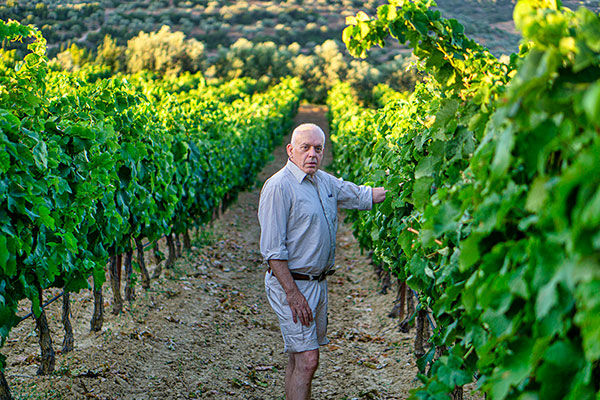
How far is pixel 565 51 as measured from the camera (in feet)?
4.64

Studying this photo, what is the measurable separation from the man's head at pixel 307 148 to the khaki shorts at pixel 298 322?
0.73 m

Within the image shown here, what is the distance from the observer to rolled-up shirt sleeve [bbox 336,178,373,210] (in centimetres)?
410

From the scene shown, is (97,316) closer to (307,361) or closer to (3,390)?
(3,390)

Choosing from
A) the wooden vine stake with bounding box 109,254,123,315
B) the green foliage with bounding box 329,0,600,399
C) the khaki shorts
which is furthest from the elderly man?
the wooden vine stake with bounding box 109,254,123,315

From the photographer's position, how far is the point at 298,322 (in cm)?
355

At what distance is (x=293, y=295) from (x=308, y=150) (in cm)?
92

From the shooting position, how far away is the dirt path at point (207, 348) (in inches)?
188

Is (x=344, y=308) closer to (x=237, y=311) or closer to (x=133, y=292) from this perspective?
(x=237, y=311)

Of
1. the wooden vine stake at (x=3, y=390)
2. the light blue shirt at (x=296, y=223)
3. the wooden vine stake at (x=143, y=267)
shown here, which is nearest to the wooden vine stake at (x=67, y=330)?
the wooden vine stake at (x=3, y=390)

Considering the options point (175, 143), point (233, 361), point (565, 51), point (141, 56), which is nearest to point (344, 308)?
point (233, 361)

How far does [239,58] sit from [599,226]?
4861 cm

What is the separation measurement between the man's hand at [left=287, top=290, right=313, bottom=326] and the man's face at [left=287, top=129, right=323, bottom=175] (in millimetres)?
785

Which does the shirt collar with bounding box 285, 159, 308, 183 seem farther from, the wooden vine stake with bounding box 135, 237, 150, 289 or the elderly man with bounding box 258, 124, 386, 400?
the wooden vine stake with bounding box 135, 237, 150, 289

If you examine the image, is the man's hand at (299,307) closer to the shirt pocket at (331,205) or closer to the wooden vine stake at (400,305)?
the shirt pocket at (331,205)
